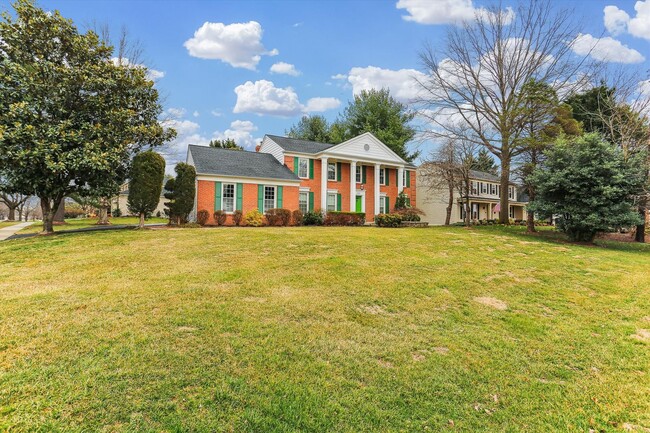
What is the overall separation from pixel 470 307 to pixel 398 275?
188 cm

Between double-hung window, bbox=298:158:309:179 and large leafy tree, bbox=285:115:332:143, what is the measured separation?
1825 cm

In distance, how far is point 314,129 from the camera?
1684 inches

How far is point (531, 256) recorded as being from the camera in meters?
10.2

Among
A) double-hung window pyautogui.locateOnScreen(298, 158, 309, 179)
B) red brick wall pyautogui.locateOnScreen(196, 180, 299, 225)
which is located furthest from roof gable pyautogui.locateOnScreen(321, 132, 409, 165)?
red brick wall pyautogui.locateOnScreen(196, 180, 299, 225)

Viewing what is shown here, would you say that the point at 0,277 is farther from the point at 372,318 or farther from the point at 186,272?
the point at 372,318

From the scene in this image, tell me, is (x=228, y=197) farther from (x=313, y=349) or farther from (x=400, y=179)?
(x=313, y=349)

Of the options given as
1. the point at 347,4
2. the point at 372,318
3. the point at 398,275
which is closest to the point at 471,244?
the point at 398,275

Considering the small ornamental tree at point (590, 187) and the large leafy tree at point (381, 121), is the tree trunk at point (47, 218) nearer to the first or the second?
the small ornamental tree at point (590, 187)

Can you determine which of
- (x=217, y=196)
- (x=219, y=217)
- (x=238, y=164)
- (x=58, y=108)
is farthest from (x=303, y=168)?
(x=58, y=108)

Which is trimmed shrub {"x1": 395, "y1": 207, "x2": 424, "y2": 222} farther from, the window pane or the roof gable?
the window pane

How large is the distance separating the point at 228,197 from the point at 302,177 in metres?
6.52

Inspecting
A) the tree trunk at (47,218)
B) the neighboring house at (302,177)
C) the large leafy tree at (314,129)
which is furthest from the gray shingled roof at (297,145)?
the large leafy tree at (314,129)

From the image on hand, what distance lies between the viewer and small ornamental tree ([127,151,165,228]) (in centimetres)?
1436

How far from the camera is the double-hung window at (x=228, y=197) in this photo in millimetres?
20172
